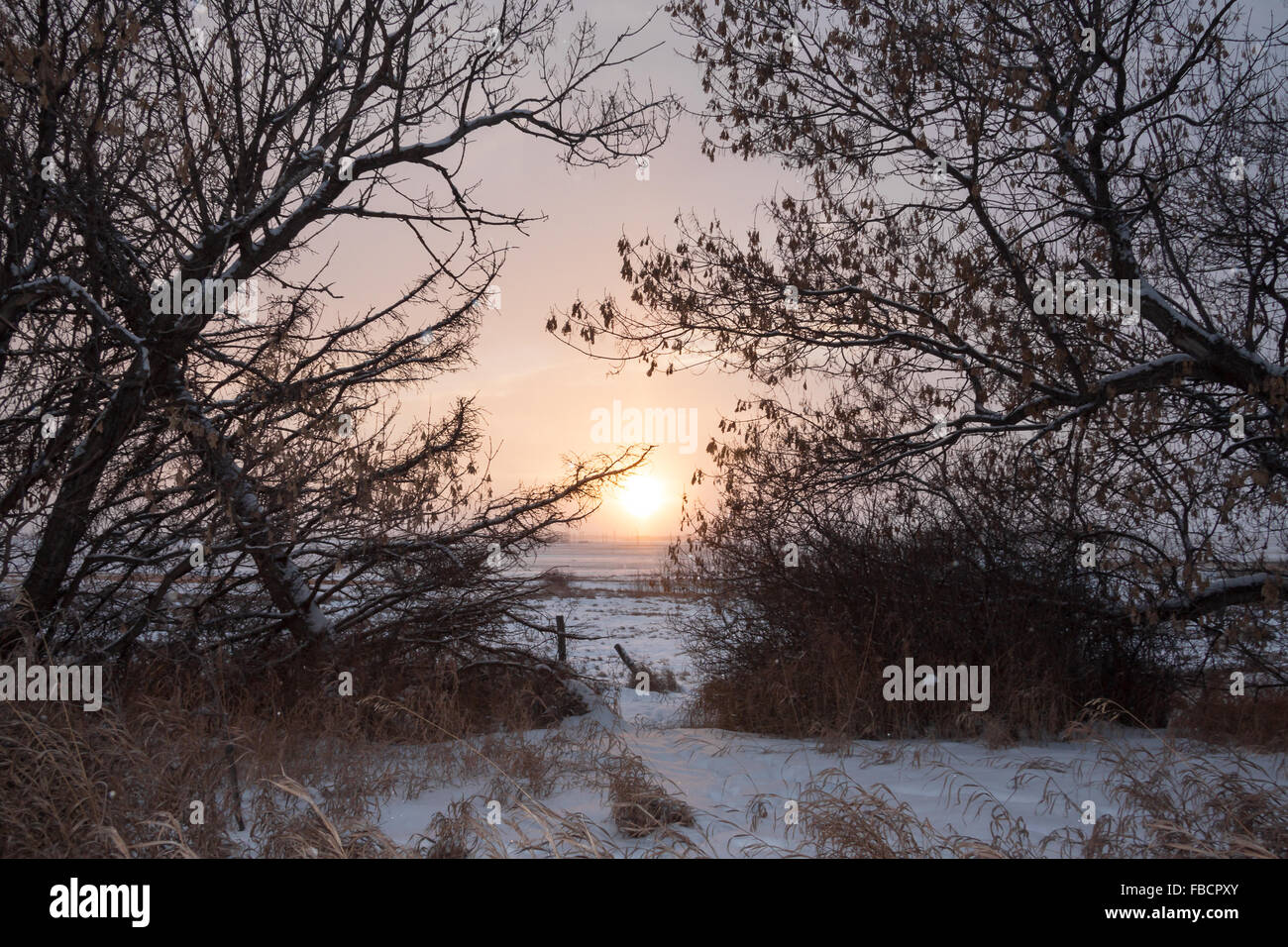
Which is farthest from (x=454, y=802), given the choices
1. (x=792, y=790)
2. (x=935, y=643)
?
(x=935, y=643)

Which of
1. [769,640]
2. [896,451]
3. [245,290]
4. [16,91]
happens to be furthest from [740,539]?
[16,91]

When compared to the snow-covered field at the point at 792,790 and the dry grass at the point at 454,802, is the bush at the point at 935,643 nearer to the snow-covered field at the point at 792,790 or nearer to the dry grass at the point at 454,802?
the snow-covered field at the point at 792,790

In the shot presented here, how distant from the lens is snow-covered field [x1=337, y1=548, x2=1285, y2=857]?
438cm

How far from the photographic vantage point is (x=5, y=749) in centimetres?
441

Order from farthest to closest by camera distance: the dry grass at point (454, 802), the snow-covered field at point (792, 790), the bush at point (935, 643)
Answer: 1. the bush at point (935, 643)
2. the snow-covered field at point (792, 790)
3. the dry grass at point (454, 802)

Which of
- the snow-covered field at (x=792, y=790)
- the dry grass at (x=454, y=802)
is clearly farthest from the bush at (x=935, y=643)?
the dry grass at (x=454, y=802)

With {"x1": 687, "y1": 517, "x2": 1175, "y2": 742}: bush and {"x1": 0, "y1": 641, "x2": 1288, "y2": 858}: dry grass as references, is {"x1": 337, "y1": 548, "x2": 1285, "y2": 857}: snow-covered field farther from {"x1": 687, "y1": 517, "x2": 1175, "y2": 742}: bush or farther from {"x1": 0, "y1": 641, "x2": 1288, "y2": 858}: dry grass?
{"x1": 687, "y1": 517, "x2": 1175, "y2": 742}: bush

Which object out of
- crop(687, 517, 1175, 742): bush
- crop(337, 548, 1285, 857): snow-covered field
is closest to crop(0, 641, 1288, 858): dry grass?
crop(337, 548, 1285, 857): snow-covered field

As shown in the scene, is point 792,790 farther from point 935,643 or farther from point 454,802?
point 935,643

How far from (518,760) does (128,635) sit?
12.9ft

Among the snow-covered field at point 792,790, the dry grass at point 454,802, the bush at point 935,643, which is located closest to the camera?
the dry grass at point 454,802

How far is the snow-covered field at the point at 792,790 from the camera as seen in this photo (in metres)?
4.38

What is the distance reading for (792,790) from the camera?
5.50 metres
